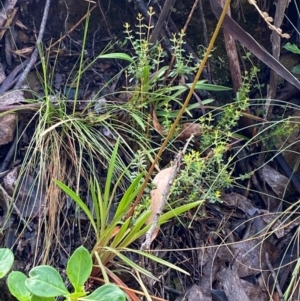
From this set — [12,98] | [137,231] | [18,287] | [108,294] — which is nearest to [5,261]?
[18,287]

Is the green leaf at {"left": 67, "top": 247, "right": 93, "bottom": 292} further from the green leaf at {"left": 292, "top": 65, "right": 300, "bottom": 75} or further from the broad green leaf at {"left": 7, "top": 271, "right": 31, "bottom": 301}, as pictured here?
the green leaf at {"left": 292, "top": 65, "right": 300, "bottom": 75}

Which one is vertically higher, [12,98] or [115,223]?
[12,98]

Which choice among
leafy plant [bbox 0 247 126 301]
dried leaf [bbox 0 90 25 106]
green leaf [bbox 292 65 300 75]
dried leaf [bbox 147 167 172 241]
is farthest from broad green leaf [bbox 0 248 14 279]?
green leaf [bbox 292 65 300 75]

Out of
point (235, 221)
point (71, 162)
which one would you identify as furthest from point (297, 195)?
point (71, 162)

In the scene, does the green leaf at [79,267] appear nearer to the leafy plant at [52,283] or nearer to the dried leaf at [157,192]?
the leafy plant at [52,283]

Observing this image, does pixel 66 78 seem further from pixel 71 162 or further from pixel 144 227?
pixel 144 227

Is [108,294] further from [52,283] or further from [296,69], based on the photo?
[296,69]

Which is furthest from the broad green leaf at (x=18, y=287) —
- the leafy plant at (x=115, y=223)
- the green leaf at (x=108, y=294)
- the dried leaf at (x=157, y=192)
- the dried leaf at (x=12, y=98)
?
the dried leaf at (x=12, y=98)
